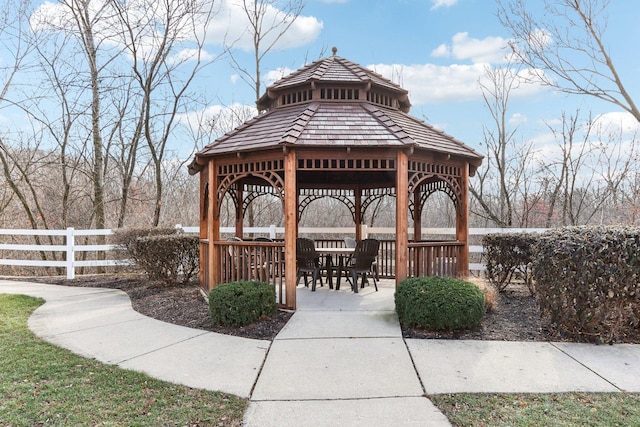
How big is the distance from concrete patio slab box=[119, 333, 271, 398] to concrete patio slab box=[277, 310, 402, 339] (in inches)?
23.8

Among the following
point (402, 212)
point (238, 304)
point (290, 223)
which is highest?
point (402, 212)

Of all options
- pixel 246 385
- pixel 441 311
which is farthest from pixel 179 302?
pixel 441 311

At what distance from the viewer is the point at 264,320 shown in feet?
19.0

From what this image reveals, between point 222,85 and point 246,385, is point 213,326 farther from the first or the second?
point 222,85

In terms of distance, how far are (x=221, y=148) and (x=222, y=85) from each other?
1188 centimetres

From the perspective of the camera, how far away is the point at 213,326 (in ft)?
18.3

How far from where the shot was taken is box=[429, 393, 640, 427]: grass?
291 cm

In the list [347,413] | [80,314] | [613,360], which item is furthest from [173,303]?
[613,360]

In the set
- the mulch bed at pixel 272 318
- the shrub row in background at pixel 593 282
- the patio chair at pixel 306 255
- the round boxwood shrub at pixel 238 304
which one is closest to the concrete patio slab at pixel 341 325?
the mulch bed at pixel 272 318

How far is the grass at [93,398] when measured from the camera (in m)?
2.98

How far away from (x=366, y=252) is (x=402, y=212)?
158 centimetres

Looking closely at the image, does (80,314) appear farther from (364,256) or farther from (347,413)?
(347,413)

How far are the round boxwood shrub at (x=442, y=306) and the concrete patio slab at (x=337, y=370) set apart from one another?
1.70 feet

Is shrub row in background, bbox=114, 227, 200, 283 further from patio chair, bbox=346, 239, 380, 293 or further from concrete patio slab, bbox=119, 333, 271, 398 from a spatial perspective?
concrete patio slab, bbox=119, 333, 271, 398
